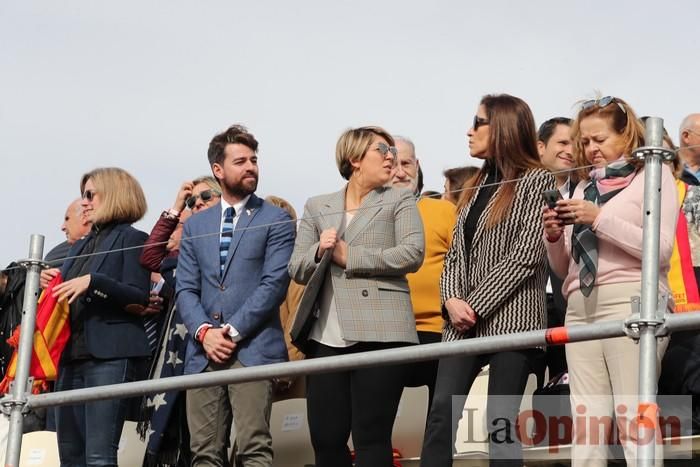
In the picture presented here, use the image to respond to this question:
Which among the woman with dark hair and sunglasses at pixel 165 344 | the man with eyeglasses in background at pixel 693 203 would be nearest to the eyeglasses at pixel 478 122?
the man with eyeglasses in background at pixel 693 203

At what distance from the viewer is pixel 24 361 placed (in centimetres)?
589

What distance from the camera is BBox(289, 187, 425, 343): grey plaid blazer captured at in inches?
229

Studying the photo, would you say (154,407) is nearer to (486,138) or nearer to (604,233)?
(486,138)

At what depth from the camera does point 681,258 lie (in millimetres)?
5301

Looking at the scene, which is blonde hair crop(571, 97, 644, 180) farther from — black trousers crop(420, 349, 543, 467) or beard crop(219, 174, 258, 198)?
beard crop(219, 174, 258, 198)

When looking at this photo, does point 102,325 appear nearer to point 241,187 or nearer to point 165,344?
point 165,344

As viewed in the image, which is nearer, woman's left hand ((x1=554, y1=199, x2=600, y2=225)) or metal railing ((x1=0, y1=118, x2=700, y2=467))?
metal railing ((x1=0, y1=118, x2=700, y2=467))

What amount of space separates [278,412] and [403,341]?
1.45 metres

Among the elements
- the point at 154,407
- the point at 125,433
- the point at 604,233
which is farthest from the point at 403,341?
the point at 125,433

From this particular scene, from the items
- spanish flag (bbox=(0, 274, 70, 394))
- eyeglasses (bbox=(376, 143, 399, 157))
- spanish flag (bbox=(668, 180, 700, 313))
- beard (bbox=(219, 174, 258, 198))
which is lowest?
spanish flag (bbox=(0, 274, 70, 394))

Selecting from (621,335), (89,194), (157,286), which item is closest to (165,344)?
(157,286)

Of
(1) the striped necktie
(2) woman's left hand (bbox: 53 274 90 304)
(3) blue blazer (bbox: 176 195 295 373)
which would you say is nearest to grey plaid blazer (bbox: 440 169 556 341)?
(3) blue blazer (bbox: 176 195 295 373)

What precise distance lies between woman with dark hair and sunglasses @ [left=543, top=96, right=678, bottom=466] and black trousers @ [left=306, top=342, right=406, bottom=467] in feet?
2.69

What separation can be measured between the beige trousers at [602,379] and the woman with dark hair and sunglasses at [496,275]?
31cm
